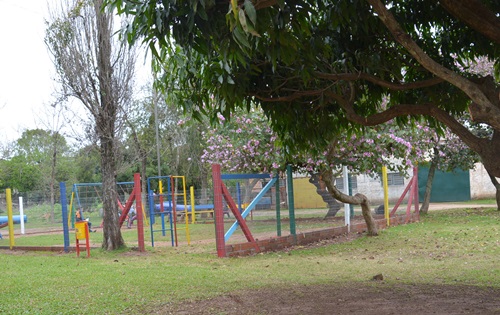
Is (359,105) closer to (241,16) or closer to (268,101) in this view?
(268,101)

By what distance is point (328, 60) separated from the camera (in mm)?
7840

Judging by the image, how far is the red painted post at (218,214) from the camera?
1189cm

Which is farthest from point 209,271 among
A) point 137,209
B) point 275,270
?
point 137,209

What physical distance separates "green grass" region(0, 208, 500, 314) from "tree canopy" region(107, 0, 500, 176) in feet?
7.85

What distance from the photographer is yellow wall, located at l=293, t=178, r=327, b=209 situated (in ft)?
54.1

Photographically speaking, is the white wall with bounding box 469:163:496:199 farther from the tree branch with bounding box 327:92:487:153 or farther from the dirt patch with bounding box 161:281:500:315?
the tree branch with bounding box 327:92:487:153

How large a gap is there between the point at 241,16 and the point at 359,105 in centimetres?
468

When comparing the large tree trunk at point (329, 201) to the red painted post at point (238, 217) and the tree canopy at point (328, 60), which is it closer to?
the red painted post at point (238, 217)

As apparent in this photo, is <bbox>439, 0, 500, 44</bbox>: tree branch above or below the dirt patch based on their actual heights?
above

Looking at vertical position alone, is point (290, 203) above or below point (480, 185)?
above

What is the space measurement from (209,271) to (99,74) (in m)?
6.20

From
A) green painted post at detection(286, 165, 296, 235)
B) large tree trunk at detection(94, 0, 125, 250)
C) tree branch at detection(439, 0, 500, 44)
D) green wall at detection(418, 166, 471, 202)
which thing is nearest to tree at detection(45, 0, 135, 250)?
large tree trunk at detection(94, 0, 125, 250)

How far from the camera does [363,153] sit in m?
16.6

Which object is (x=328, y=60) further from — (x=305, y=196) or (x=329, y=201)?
(x=305, y=196)
